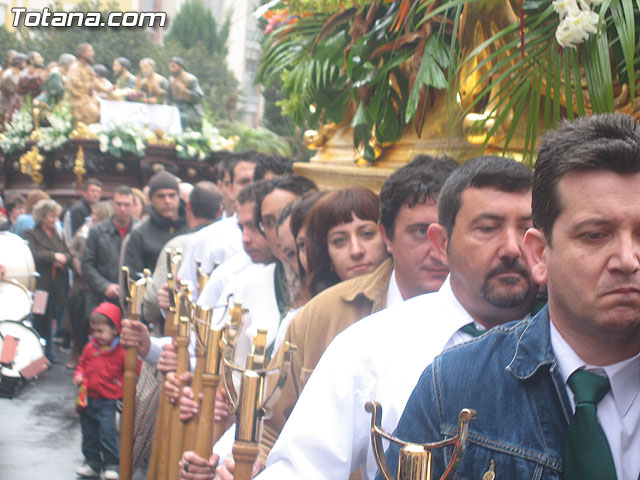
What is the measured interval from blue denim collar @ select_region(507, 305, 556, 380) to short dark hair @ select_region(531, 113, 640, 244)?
0.46ft

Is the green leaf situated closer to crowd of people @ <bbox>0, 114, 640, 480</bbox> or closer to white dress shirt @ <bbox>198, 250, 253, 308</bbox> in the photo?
crowd of people @ <bbox>0, 114, 640, 480</bbox>

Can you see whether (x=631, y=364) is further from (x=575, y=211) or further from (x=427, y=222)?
(x=427, y=222)

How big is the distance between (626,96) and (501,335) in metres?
1.22

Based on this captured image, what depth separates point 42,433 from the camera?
776 centimetres

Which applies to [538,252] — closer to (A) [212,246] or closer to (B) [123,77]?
(A) [212,246]

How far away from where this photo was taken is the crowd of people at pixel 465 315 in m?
1.47

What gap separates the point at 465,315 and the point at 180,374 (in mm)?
2029

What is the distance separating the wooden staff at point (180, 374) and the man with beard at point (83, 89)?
44.3ft

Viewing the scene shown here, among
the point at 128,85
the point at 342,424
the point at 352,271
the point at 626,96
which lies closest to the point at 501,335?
the point at 342,424

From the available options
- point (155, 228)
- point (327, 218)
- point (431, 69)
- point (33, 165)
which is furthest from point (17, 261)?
point (33, 165)

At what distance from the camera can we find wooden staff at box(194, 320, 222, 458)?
304cm

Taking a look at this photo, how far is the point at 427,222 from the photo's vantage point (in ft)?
9.45

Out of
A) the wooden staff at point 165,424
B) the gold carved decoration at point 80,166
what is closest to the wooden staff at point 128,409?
the wooden staff at point 165,424

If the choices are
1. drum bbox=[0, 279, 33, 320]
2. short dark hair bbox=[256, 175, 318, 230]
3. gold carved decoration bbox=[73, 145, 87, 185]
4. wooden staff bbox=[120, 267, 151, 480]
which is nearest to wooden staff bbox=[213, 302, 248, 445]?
short dark hair bbox=[256, 175, 318, 230]
